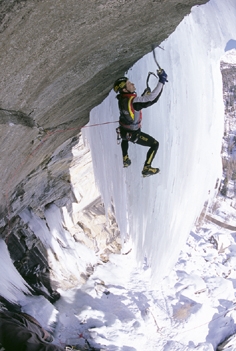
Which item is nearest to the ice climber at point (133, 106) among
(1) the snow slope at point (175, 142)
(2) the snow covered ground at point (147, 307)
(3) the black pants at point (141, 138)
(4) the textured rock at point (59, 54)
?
(3) the black pants at point (141, 138)

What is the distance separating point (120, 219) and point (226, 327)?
4.65 meters

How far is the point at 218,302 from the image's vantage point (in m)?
9.46

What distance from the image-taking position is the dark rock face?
6.75 ft

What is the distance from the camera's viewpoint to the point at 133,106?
145 inches

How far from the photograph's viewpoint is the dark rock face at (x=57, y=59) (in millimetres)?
2057

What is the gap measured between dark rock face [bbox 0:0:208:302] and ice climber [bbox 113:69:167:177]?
0.77 ft

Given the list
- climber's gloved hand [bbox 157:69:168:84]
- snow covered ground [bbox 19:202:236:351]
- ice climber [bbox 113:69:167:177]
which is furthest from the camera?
snow covered ground [bbox 19:202:236:351]

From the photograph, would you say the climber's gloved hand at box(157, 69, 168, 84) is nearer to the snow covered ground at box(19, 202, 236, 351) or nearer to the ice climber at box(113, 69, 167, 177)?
the ice climber at box(113, 69, 167, 177)

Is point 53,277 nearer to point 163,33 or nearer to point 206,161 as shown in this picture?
point 206,161

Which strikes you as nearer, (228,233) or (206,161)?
(206,161)

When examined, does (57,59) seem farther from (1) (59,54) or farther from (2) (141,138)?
(2) (141,138)

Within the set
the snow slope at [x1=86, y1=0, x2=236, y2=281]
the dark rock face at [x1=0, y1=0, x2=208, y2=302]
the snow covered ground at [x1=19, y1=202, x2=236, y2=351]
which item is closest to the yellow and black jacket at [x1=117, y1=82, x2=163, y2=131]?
the dark rock face at [x1=0, y1=0, x2=208, y2=302]

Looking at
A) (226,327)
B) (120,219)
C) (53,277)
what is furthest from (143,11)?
Result: (226,327)

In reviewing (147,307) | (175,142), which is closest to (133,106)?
(175,142)
